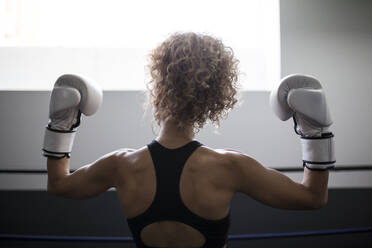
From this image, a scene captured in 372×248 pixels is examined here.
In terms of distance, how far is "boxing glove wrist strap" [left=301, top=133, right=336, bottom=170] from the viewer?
844 millimetres

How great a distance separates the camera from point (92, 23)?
80.3 inches

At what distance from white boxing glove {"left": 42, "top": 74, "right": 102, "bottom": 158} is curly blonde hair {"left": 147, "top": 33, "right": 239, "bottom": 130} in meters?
0.25

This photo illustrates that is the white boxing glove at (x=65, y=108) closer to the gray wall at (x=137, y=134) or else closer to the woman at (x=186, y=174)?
the woman at (x=186, y=174)

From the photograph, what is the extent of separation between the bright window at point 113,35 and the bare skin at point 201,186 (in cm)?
118

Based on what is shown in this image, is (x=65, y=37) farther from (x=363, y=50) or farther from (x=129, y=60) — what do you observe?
(x=363, y=50)

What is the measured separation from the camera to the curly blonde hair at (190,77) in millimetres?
786

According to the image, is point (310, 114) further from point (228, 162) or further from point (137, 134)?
point (137, 134)

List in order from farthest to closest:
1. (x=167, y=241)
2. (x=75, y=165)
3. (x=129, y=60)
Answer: (x=129, y=60) < (x=75, y=165) < (x=167, y=241)

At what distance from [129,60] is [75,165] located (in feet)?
2.70

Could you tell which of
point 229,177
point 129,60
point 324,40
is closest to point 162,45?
point 229,177

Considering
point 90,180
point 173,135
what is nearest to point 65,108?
point 90,180

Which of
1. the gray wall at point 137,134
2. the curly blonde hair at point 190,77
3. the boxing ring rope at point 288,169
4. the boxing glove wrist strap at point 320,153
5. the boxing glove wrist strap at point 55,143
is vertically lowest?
the boxing ring rope at point 288,169

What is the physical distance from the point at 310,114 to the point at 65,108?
804 mm

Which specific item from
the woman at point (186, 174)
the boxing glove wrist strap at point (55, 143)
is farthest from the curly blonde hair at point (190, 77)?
the boxing glove wrist strap at point (55, 143)
